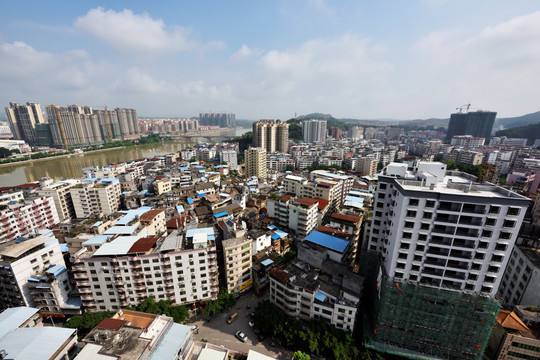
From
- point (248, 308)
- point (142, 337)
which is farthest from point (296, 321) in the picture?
point (142, 337)

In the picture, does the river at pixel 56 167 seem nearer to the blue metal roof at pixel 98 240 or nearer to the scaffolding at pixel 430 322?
the blue metal roof at pixel 98 240

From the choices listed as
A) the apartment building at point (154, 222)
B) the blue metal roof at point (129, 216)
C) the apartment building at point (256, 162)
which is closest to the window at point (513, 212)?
the apartment building at point (154, 222)

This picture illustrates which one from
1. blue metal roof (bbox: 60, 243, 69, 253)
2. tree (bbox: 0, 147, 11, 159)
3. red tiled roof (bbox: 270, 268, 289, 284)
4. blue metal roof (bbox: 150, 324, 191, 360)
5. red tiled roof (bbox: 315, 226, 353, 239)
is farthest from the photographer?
tree (bbox: 0, 147, 11, 159)

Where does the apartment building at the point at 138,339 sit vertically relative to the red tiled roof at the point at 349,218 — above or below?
below

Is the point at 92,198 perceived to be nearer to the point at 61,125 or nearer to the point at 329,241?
the point at 329,241

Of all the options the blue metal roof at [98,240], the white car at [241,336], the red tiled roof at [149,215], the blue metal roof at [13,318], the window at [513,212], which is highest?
the window at [513,212]

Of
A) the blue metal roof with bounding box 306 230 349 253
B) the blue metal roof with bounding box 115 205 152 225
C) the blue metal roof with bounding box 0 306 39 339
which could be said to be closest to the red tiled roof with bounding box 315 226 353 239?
the blue metal roof with bounding box 306 230 349 253

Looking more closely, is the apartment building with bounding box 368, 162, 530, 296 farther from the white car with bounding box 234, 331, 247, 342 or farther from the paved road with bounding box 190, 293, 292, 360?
the white car with bounding box 234, 331, 247, 342
